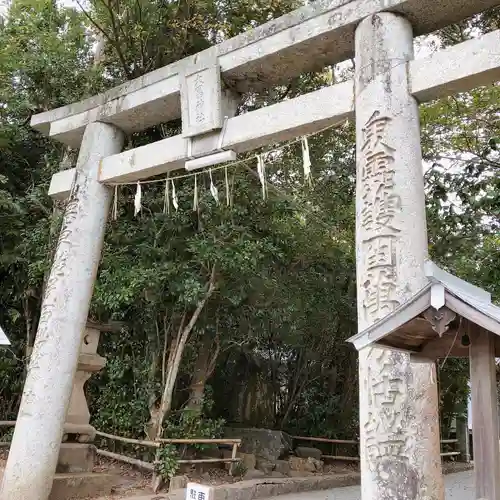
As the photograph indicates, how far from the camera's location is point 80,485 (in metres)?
6.53

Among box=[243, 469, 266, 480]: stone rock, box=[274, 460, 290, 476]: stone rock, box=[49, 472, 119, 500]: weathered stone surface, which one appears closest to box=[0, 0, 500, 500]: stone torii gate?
box=[49, 472, 119, 500]: weathered stone surface

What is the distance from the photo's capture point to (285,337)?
11.0m

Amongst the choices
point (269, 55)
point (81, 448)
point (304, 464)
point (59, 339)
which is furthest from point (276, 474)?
point (269, 55)

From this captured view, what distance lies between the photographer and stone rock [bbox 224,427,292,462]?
9945 mm

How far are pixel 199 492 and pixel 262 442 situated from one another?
6.51 m

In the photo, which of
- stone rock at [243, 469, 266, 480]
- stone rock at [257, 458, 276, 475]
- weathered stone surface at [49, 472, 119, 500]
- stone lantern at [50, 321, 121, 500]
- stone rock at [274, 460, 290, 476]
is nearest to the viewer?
weathered stone surface at [49, 472, 119, 500]

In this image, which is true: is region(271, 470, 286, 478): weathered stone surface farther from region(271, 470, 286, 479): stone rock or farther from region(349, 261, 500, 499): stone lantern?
region(349, 261, 500, 499): stone lantern

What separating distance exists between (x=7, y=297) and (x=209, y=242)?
4.32m

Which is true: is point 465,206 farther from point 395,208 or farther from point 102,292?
point 102,292

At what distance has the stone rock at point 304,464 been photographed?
10050 millimetres

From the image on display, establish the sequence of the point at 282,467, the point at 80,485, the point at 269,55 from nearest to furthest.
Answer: the point at 269,55 → the point at 80,485 → the point at 282,467

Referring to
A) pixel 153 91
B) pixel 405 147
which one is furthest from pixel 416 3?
pixel 153 91

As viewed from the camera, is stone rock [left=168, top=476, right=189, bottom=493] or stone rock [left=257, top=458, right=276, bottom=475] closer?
stone rock [left=168, top=476, right=189, bottom=493]

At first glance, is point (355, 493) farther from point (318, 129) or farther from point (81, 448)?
point (318, 129)
